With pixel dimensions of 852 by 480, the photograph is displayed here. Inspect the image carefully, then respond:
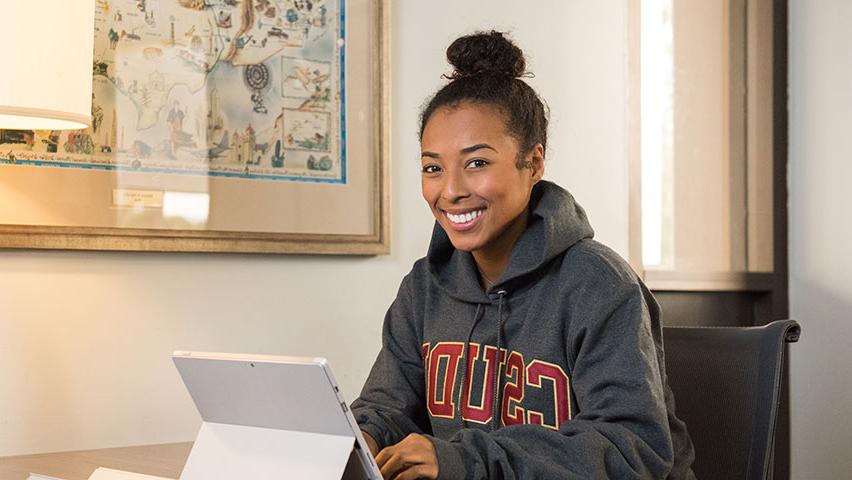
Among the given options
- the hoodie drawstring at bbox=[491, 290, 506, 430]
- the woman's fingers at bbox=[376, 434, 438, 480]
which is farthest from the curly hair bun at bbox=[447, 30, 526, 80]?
the woman's fingers at bbox=[376, 434, 438, 480]

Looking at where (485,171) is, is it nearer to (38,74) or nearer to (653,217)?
(38,74)

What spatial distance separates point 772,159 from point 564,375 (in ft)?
5.40

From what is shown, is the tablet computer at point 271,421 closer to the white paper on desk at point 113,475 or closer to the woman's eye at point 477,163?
the white paper on desk at point 113,475

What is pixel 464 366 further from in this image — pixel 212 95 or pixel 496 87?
pixel 212 95

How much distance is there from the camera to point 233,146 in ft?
6.02

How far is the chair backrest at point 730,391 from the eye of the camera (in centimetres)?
144

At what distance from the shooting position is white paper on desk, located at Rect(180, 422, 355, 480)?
103 cm

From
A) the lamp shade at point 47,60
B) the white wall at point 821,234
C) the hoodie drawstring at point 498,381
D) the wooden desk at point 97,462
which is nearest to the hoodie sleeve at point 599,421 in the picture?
the hoodie drawstring at point 498,381

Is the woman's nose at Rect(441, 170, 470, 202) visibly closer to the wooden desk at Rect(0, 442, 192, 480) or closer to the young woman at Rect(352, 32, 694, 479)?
the young woman at Rect(352, 32, 694, 479)

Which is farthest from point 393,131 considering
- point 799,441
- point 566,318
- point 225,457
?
point 799,441

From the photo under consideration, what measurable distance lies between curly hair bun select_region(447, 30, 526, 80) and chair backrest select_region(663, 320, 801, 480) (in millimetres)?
450

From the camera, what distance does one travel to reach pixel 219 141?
5.98ft

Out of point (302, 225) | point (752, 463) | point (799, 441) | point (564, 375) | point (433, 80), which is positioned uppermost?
point (433, 80)

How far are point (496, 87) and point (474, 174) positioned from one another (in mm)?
124
